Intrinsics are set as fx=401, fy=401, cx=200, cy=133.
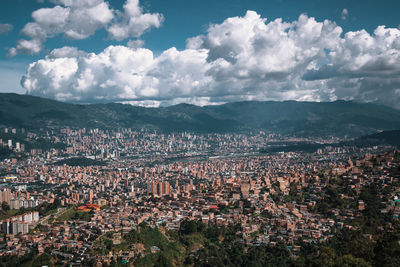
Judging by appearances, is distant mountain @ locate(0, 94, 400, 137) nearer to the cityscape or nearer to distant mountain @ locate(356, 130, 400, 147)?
distant mountain @ locate(356, 130, 400, 147)

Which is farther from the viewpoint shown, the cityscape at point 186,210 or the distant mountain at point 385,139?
the distant mountain at point 385,139

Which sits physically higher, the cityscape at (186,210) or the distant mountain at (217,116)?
the distant mountain at (217,116)

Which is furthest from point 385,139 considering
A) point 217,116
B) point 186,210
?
point 217,116

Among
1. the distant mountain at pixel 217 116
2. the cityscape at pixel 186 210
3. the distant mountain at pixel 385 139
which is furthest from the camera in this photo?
the distant mountain at pixel 217 116

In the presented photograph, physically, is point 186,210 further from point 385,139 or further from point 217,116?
point 217,116

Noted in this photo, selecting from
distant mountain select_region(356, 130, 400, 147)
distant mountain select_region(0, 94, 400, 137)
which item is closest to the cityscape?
distant mountain select_region(356, 130, 400, 147)

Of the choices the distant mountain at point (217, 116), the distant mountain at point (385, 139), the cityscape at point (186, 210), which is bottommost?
the cityscape at point (186, 210)

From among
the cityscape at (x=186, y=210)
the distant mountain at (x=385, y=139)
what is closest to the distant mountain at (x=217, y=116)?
the distant mountain at (x=385, y=139)

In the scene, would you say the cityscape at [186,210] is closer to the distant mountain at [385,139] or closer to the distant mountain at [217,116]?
the distant mountain at [385,139]

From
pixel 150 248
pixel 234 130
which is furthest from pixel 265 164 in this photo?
pixel 234 130
